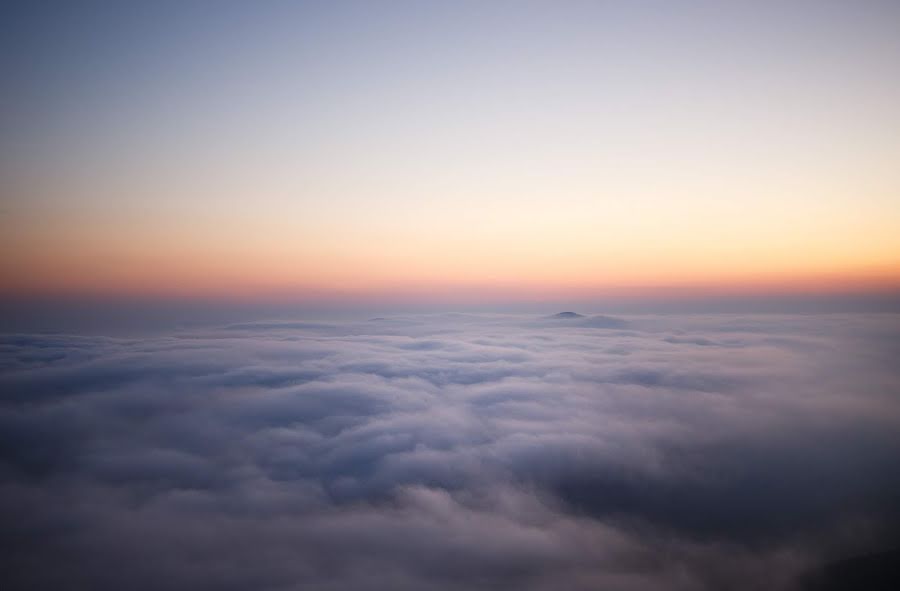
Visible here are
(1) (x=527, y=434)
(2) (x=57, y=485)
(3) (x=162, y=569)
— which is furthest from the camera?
(1) (x=527, y=434)

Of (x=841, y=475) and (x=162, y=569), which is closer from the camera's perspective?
(x=162, y=569)

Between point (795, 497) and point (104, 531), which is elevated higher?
point (104, 531)

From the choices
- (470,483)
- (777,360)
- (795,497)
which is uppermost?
(777,360)

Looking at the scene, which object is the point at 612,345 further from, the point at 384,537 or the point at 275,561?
the point at 275,561

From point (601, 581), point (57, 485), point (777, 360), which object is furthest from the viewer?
point (777, 360)

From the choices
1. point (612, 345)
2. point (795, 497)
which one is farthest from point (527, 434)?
point (612, 345)

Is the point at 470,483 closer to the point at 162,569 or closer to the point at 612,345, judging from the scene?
the point at 162,569

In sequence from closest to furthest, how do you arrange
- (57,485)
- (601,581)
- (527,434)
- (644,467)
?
(601,581) → (57,485) → (527,434) → (644,467)

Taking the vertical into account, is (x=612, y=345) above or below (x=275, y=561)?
above

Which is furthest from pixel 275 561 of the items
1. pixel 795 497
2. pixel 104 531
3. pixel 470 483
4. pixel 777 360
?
pixel 777 360
